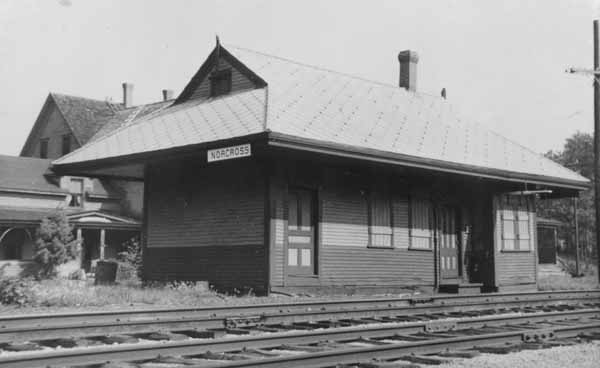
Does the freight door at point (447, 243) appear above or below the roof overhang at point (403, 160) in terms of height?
below

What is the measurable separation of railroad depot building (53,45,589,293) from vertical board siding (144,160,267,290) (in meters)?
0.04

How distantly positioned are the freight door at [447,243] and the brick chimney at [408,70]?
19.6ft

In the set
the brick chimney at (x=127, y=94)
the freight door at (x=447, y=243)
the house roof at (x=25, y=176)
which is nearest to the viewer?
the freight door at (x=447, y=243)

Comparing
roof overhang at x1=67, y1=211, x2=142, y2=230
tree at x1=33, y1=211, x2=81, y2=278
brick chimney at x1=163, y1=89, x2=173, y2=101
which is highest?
brick chimney at x1=163, y1=89, x2=173, y2=101

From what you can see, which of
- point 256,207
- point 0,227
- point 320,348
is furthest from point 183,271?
point 0,227

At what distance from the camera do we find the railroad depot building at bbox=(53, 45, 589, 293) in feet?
55.1

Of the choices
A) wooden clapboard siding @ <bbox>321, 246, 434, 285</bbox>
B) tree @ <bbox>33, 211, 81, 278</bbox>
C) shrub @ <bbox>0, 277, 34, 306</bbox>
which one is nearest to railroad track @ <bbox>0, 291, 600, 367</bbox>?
shrub @ <bbox>0, 277, 34, 306</bbox>

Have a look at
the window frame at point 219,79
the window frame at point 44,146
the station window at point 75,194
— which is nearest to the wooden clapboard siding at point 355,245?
the window frame at point 219,79

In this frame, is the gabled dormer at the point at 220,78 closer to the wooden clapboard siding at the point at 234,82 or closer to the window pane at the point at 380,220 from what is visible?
the wooden clapboard siding at the point at 234,82

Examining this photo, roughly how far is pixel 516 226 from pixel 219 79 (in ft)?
34.6

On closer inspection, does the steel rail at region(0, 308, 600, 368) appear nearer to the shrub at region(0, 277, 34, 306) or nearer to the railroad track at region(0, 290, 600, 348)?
the railroad track at region(0, 290, 600, 348)

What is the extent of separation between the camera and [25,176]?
3700 cm

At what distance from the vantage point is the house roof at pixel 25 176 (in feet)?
118

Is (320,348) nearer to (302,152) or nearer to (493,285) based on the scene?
(302,152)
